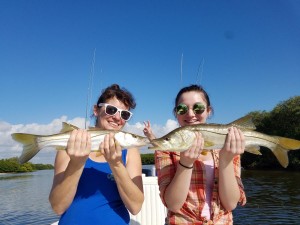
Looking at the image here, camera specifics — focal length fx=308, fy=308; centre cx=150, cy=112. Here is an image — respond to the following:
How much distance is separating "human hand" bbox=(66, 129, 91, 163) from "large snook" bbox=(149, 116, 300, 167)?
2.34 feet

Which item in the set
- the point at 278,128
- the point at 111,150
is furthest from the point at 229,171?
the point at 278,128

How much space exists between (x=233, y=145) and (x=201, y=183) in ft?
1.80

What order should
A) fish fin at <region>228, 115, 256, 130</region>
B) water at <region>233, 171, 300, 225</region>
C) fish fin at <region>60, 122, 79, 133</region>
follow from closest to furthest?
fish fin at <region>228, 115, 256, 130</region> → fish fin at <region>60, 122, 79, 133</region> → water at <region>233, 171, 300, 225</region>

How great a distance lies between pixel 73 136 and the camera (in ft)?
11.2

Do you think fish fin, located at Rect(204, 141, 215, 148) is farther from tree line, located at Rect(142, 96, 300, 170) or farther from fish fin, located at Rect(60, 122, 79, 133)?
tree line, located at Rect(142, 96, 300, 170)

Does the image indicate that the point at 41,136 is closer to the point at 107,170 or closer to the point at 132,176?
the point at 107,170

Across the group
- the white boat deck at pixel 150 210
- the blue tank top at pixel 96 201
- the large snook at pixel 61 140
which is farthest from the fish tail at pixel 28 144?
the white boat deck at pixel 150 210

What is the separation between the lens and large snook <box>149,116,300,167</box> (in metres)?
3.31

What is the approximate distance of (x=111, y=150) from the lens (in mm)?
3438

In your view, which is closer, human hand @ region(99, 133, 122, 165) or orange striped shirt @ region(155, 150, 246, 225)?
orange striped shirt @ region(155, 150, 246, 225)

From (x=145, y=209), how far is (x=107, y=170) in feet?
12.9

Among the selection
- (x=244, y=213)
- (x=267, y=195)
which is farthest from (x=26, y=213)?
(x=267, y=195)

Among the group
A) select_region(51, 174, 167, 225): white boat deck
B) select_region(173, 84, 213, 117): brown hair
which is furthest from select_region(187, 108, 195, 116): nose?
select_region(51, 174, 167, 225): white boat deck

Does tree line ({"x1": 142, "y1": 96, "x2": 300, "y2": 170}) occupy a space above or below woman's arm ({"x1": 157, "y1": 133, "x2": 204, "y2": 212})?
above
